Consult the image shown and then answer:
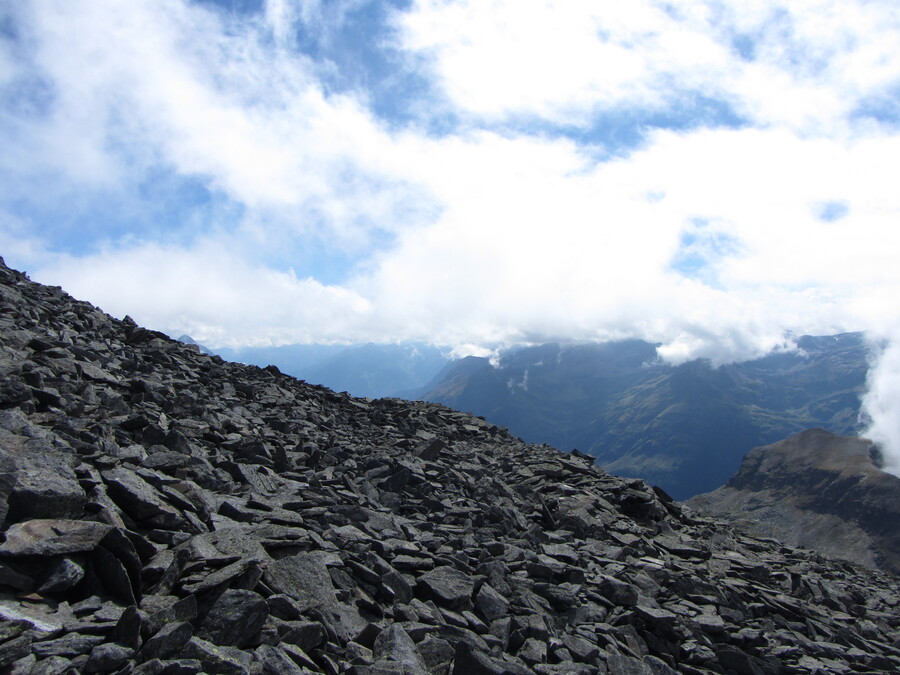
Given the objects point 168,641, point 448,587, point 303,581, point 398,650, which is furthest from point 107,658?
point 448,587

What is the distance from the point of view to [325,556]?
13.4 meters

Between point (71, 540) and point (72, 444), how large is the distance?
575 cm

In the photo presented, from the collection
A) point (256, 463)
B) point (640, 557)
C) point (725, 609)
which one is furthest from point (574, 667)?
point (256, 463)

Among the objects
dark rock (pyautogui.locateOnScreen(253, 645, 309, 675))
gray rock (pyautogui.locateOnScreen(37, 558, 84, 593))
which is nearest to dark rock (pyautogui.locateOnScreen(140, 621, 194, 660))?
dark rock (pyautogui.locateOnScreen(253, 645, 309, 675))

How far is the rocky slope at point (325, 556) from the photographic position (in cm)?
938

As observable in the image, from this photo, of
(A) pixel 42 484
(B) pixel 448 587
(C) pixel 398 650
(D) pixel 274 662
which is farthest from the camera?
(B) pixel 448 587

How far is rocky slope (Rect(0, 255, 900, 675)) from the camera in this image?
9383mm

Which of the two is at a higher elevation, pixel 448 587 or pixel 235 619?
pixel 448 587

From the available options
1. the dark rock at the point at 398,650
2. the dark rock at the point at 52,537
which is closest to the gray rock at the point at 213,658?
the dark rock at the point at 398,650

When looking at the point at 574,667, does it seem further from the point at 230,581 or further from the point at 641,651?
the point at 230,581

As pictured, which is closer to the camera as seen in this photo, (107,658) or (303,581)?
(107,658)

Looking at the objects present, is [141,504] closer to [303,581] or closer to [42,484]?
[42,484]

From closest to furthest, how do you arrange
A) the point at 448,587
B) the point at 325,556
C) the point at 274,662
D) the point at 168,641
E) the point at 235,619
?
the point at 168,641, the point at 274,662, the point at 235,619, the point at 325,556, the point at 448,587

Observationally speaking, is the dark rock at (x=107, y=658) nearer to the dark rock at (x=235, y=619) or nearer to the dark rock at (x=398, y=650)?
the dark rock at (x=235, y=619)
